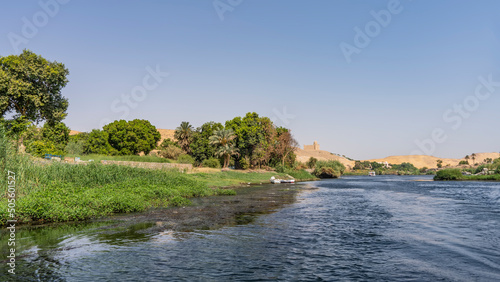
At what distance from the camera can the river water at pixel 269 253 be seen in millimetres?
8344

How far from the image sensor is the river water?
834 cm

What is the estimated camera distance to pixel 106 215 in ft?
56.1

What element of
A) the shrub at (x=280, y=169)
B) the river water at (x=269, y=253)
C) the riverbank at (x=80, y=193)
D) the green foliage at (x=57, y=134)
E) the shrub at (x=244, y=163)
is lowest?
the river water at (x=269, y=253)

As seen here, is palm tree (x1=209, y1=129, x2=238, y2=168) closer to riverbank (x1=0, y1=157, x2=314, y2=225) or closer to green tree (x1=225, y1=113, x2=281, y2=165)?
green tree (x1=225, y1=113, x2=281, y2=165)

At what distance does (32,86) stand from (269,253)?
42.8 meters

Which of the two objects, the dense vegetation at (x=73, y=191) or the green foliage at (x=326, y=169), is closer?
the dense vegetation at (x=73, y=191)

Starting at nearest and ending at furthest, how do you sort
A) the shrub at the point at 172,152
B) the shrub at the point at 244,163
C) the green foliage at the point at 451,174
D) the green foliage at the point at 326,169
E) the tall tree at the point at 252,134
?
the green foliage at the point at 451,174 → the tall tree at the point at 252,134 → the shrub at the point at 244,163 → the shrub at the point at 172,152 → the green foliage at the point at 326,169

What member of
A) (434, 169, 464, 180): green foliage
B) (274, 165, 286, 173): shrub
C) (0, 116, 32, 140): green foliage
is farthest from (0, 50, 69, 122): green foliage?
(434, 169, 464, 180): green foliage

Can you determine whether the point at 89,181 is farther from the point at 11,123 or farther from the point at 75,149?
the point at 75,149

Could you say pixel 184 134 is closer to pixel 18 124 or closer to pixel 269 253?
pixel 18 124

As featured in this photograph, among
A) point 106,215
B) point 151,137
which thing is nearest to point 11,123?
point 106,215

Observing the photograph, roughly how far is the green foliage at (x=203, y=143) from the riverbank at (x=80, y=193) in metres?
52.9

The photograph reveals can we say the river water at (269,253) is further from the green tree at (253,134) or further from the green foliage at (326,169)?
the green foliage at (326,169)

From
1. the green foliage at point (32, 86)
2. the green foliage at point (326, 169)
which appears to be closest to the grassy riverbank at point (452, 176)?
the green foliage at point (326, 169)
